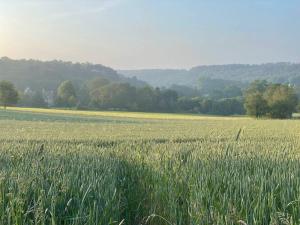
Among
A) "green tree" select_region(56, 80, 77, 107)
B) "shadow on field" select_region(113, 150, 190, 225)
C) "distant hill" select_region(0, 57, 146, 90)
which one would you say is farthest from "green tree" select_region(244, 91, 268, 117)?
"distant hill" select_region(0, 57, 146, 90)

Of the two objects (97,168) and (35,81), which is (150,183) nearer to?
(97,168)

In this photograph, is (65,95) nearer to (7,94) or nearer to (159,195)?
(7,94)

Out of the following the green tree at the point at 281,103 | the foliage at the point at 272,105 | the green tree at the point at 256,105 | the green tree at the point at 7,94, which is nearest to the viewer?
the green tree at the point at 281,103

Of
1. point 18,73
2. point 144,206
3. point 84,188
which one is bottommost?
point 144,206

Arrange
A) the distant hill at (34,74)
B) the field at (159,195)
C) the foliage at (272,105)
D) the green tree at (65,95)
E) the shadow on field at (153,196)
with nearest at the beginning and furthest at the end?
the field at (159,195)
the shadow on field at (153,196)
the foliage at (272,105)
the green tree at (65,95)
the distant hill at (34,74)

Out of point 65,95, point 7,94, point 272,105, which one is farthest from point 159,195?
point 65,95

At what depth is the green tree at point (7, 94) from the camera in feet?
279

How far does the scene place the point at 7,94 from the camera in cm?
8550

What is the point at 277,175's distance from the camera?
5215mm

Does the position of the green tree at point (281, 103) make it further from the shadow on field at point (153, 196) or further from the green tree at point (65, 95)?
the shadow on field at point (153, 196)

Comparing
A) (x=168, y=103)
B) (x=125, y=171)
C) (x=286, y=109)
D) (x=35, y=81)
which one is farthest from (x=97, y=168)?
(x=35, y=81)

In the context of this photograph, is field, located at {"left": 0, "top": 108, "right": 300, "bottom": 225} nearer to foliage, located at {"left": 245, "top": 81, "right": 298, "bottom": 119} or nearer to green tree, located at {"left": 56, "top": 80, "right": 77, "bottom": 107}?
foliage, located at {"left": 245, "top": 81, "right": 298, "bottom": 119}

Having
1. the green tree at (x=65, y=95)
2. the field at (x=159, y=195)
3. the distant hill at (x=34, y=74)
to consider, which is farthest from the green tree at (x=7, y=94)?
the field at (x=159, y=195)

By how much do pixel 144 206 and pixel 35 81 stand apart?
6649 inches
